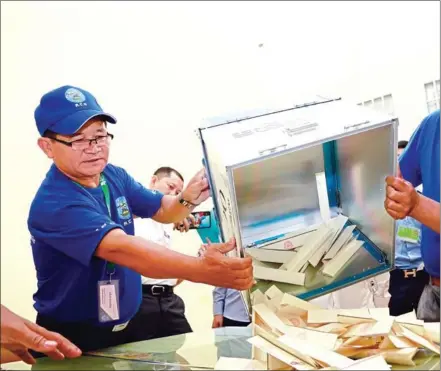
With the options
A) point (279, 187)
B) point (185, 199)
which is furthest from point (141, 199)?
point (279, 187)

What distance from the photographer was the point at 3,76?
4.13 feet

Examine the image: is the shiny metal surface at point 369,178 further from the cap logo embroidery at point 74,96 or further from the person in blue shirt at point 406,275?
the cap logo embroidery at point 74,96

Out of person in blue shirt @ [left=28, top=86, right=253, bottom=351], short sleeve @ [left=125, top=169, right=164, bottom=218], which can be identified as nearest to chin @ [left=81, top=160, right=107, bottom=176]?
person in blue shirt @ [left=28, top=86, right=253, bottom=351]

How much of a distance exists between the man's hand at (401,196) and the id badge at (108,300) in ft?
2.16

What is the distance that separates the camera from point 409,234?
4.66 feet

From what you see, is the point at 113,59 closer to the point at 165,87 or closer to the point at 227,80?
the point at 165,87

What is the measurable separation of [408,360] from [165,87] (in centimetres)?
137

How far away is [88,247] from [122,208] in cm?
28

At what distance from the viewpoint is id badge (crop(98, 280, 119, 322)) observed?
1139 mm

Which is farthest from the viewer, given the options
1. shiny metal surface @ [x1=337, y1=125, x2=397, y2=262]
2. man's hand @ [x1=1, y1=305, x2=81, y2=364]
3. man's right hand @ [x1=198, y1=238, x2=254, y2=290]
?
shiny metal surface @ [x1=337, y1=125, x2=397, y2=262]

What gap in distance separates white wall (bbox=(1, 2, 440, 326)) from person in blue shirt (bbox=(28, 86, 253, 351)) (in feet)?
0.37

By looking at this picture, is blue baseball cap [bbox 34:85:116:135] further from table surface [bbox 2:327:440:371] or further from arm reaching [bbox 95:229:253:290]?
table surface [bbox 2:327:440:371]

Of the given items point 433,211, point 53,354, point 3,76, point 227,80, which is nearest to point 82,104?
point 3,76

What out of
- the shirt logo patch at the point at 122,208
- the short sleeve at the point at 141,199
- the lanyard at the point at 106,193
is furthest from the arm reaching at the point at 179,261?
the short sleeve at the point at 141,199
